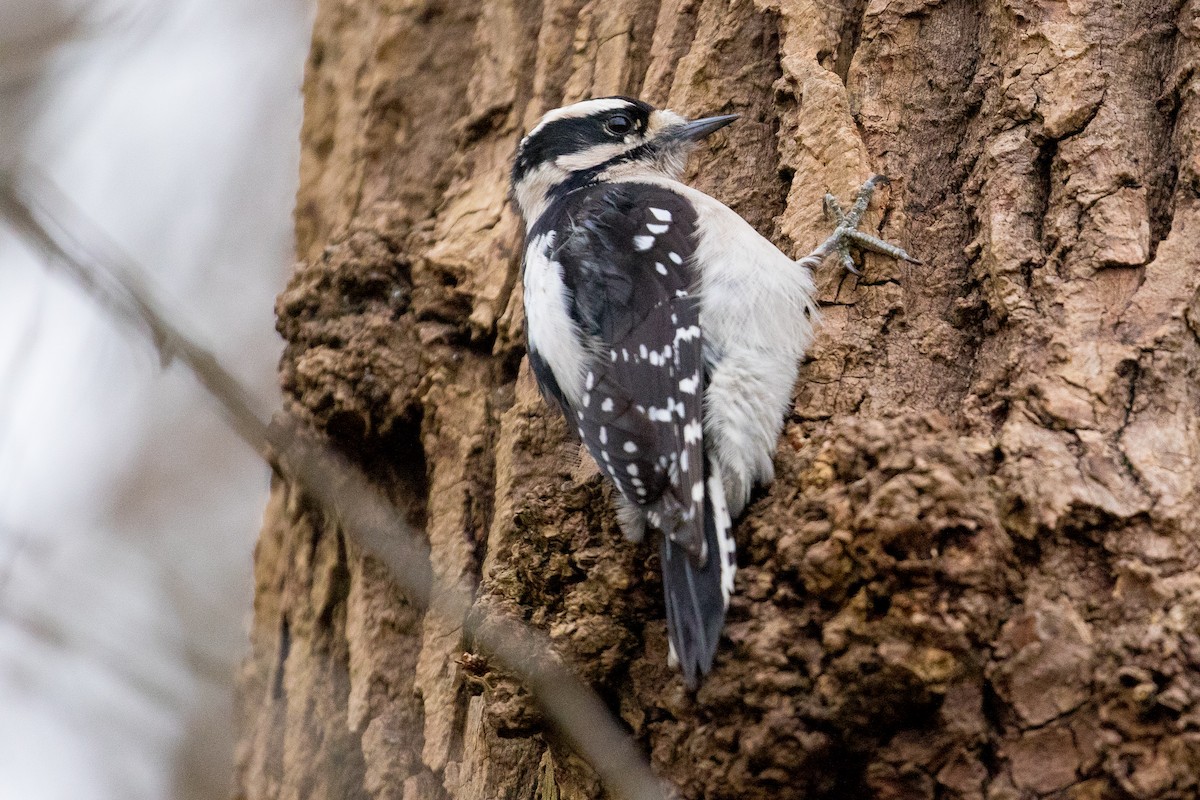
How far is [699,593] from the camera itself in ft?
7.09

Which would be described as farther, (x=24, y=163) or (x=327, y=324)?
(x=327, y=324)

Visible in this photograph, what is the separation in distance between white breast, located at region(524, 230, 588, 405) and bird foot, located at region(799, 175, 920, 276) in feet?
1.99

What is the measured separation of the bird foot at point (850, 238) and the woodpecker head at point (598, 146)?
52 cm

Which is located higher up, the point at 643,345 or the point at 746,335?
the point at 643,345

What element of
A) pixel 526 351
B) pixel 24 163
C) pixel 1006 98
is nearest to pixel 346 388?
pixel 526 351

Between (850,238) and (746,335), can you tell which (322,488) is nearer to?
(746,335)

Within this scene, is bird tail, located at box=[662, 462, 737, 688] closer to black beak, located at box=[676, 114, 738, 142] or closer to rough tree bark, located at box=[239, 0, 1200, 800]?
rough tree bark, located at box=[239, 0, 1200, 800]

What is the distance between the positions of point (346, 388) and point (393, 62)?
123 centimetres

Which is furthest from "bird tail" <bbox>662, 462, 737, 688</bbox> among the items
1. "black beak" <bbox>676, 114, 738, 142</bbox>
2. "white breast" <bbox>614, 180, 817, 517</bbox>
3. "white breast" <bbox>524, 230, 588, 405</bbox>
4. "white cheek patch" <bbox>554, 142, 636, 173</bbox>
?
"white cheek patch" <bbox>554, 142, 636, 173</bbox>

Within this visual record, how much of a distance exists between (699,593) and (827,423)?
0.54m

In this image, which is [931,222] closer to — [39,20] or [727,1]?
[727,1]

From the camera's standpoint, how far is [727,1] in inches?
123

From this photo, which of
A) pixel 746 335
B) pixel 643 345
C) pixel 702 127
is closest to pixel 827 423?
pixel 746 335

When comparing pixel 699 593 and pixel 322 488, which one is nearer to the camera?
pixel 322 488
